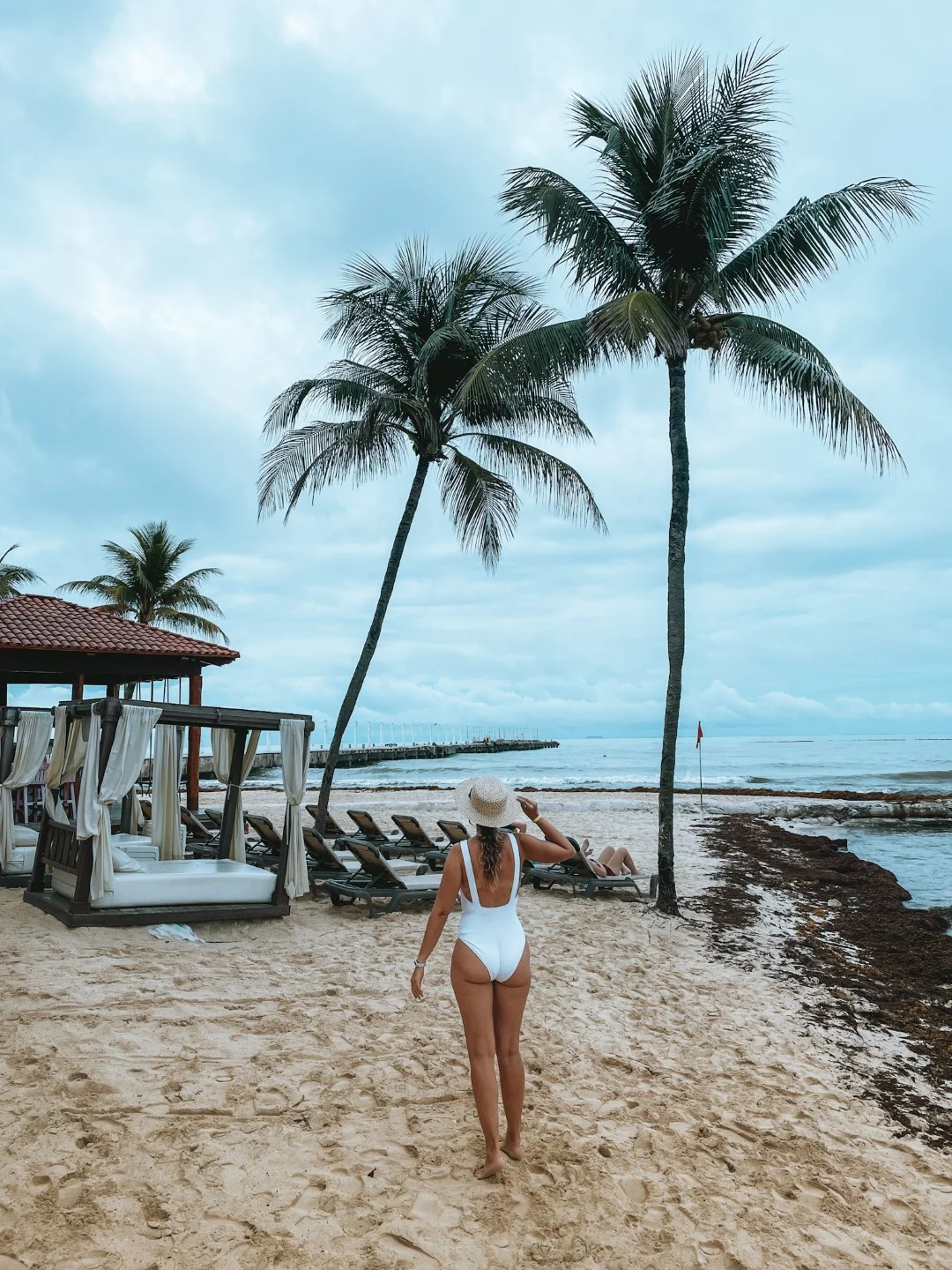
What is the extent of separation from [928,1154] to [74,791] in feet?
30.2

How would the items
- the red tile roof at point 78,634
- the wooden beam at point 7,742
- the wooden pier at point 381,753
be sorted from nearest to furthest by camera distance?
the wooden beam at point 7,742 < the red tile roof at point 78,634 < the wooden pier at point 381,753

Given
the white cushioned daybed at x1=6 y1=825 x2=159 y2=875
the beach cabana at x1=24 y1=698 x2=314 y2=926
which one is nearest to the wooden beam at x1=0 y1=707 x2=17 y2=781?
the white cushioned daybed at x1=6 y1=825 x2=159 y2=875

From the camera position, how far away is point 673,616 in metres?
9.96

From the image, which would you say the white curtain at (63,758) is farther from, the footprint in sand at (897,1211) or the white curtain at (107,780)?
the footprint in sand at (897,1211)

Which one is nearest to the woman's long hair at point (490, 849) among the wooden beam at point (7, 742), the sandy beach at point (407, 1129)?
the sandy beach at point (407, 1129)

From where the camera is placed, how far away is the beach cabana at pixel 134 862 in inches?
301

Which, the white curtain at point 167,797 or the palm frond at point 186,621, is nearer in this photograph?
the white curtain at point 167,797

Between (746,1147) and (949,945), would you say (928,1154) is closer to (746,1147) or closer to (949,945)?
(746,1147)

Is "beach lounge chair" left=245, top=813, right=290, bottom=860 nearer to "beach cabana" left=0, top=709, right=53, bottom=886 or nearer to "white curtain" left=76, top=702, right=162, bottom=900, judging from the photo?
"beach cabana" left=0, top=709, right=53, bottom=886

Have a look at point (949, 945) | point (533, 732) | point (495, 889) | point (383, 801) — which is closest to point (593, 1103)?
point (495, 889)

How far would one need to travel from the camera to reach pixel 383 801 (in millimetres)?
23422

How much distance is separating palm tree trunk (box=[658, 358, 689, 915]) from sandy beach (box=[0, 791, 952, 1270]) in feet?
8.43

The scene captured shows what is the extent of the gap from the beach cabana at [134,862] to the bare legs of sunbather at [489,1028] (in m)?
4.99

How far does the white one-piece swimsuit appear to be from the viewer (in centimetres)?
340
